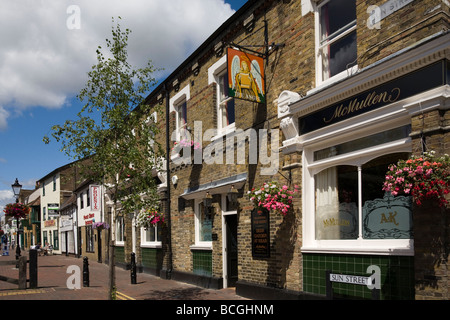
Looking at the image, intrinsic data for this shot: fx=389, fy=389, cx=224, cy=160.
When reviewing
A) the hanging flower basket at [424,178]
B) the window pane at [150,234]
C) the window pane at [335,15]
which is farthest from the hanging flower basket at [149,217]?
the hanging flower basket at [424,178]

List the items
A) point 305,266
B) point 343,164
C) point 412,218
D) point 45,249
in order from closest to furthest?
point 412,218
point 343,164
point 305,266
point 45,249

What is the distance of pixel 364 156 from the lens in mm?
6992

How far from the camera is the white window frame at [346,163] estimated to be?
6.28 meters

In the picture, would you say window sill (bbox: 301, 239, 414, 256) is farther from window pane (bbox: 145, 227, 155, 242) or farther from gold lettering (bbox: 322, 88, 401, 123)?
window pane (bbox: 145, 227, 155, 242)

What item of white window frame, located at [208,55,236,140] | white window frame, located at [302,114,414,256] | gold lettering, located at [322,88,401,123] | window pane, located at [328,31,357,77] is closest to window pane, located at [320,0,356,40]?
window pane, located at [328,31,357,77]

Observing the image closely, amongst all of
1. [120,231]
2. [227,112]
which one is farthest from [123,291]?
[120,231]

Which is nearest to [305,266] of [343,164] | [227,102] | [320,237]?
[320,237]

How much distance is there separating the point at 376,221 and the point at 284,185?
7.03 feet

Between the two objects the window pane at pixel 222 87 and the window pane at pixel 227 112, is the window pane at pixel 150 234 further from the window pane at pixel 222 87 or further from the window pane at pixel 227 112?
the window pane at pixel 222 87

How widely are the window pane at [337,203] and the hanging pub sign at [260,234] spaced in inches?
57.4

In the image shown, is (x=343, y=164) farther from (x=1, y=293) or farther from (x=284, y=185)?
(x=1, y=293)

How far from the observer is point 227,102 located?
11633 mm

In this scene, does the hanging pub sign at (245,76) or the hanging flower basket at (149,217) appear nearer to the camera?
the hanging pub sign at (245,76)

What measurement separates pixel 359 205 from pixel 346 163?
33.4 inches
